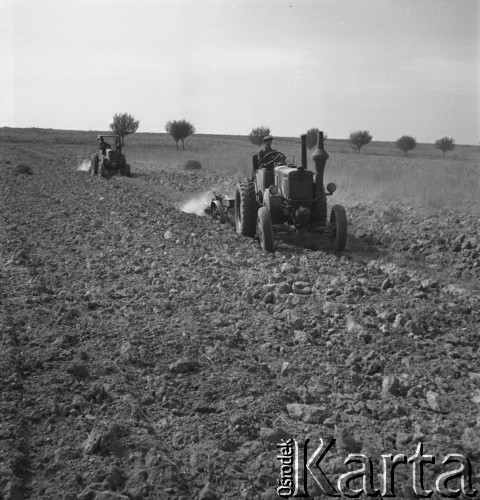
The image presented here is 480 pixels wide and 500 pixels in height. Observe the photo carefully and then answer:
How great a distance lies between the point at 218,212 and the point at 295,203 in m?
3.19

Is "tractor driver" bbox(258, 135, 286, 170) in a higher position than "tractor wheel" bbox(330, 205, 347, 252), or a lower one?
higher

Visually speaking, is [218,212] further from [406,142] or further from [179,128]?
[406,142]

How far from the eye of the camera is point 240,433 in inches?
156

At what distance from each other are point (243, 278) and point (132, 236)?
3.36 m

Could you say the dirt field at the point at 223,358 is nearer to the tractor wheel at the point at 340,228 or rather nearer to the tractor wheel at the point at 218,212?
the tractor wheel at the point at 340,228

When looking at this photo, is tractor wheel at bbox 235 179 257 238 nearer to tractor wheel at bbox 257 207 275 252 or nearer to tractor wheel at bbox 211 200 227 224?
tractor wheel at bbox 257 207 275 252

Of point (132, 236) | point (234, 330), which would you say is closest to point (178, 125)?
point (132, 236)

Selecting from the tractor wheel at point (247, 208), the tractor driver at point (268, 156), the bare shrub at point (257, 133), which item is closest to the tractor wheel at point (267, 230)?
the tractor wheel at point (247, 208)

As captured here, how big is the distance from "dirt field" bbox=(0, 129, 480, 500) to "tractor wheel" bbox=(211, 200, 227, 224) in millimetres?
1916

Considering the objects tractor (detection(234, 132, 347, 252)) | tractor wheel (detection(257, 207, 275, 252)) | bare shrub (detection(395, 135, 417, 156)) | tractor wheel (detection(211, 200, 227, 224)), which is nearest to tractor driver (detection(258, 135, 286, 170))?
tractor (detection(234, 132, 347, 252))

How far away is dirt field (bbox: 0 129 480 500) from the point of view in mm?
3637

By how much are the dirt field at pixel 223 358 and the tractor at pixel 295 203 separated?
0.36 m

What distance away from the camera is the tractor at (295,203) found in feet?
30.7

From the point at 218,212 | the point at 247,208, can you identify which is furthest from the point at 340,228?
the point at 218,212
